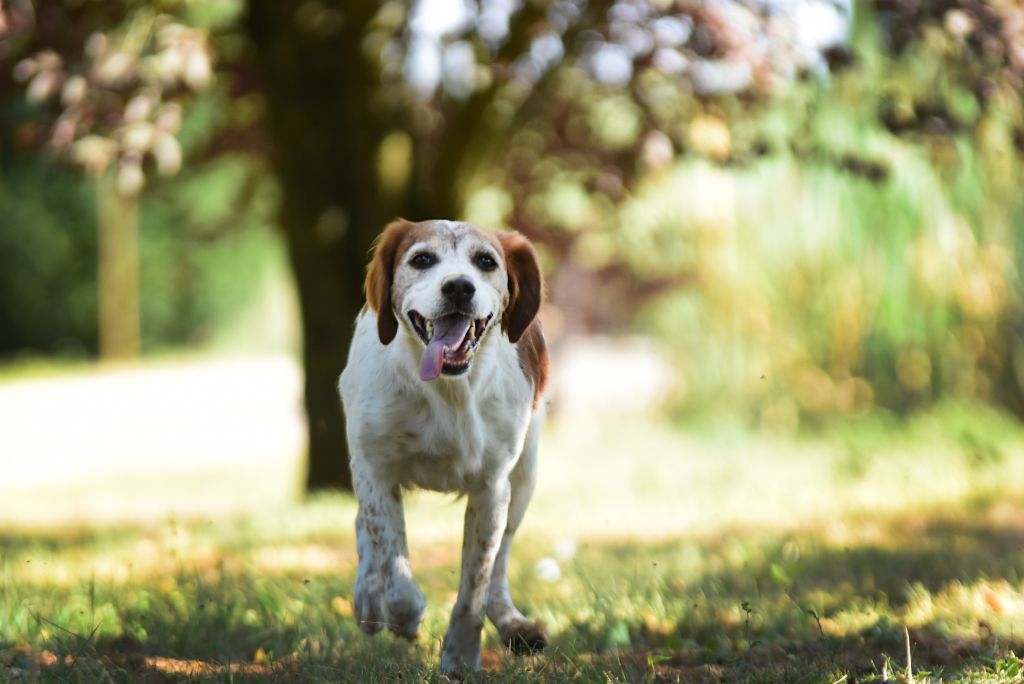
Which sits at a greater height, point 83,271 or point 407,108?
point 407,108

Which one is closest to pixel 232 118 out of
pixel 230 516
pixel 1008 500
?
pixel 230 516

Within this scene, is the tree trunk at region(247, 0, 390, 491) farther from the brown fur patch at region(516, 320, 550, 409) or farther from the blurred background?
the brown fur patch at region(516, 320, 550, 409)

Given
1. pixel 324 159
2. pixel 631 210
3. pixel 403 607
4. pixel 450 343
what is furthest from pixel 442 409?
pixel 631 210

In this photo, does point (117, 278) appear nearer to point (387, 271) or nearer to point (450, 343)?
point (387, 271)

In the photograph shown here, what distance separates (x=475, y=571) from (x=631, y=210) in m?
8.57

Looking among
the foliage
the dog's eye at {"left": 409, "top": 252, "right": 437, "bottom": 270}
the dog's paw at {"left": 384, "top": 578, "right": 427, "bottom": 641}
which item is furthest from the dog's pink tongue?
the foliage

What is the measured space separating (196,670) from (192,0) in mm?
4899

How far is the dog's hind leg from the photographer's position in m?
3.71

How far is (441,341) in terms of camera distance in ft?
10.7

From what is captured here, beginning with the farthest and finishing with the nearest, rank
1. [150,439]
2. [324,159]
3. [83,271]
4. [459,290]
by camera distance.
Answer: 1. [83,271]
2. [150,439]
3. [324,159]
4. [459,290]

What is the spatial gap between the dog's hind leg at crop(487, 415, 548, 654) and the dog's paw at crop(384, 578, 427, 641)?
0.37 metres

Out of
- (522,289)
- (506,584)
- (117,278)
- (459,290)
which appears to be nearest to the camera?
(459,290)

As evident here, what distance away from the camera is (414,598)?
341cm

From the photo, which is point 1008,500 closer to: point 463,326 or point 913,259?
point 913,259
